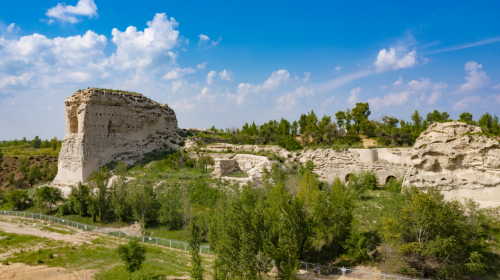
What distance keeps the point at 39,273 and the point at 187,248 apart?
895cm

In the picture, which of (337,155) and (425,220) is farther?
(337,155)

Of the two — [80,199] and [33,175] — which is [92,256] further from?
[33,175]

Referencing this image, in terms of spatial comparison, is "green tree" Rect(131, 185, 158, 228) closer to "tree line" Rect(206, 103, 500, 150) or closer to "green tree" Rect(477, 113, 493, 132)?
"tree line" Rect(206, 103, 500, 150)

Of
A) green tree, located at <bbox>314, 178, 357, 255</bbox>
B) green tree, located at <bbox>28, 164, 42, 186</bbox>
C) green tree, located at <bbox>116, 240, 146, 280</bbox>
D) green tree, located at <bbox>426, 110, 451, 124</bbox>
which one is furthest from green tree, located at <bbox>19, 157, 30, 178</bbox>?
green tree, located at <bbox>426, 110, 451, 124</bbox>

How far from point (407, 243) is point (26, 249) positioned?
1011 inches

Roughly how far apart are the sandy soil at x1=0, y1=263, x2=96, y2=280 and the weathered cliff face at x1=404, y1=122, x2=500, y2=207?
82.8ft

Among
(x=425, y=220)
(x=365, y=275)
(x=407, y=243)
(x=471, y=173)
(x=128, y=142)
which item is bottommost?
(x=365, y=275)

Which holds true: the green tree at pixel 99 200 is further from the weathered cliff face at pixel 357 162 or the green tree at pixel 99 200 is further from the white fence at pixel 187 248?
the weathered cliff face at pixel 357 162

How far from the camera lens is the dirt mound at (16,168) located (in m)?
46.2

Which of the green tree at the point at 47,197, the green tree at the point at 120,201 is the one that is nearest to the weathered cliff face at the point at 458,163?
the green tree at the point at 120,201

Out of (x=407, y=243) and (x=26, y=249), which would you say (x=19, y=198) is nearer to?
(x=26, y=249)

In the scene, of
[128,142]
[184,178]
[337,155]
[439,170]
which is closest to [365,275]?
[439,170]

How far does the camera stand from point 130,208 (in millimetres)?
27750

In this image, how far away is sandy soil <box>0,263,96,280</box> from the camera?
51.6 feet
